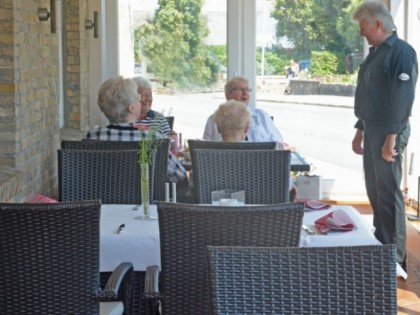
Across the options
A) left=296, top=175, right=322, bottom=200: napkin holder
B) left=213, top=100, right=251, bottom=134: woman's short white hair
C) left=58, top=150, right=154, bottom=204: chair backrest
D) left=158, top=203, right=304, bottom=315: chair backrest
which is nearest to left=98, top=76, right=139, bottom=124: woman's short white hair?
left=213, top=100, right=251, bottom=134: woman's short white hair

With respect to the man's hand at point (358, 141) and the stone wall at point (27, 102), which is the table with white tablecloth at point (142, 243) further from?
the man's hand at point (358, 141)

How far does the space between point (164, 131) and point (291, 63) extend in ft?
9.03

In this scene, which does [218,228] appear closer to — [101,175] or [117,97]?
[101,175]

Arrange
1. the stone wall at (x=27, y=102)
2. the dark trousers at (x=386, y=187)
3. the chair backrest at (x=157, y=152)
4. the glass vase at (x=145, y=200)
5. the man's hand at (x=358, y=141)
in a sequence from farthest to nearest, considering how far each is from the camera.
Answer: the man's hand at (x=358, y=141), the dark trousers at (x=386, y=187), the stone wall at (x=27, y=102), the chair backrest at (x=157, y=152), the glass vase at (x=145, y=200)

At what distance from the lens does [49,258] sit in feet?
10.5

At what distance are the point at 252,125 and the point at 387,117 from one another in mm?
1165

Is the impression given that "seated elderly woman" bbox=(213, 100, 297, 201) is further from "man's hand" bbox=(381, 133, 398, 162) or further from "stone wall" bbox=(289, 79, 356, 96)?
"stone wall" bbox=(289, 79, 356, 96)

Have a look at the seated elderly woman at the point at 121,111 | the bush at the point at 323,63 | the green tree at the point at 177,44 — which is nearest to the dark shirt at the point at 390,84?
the seated elderly woman at the point at 121,111

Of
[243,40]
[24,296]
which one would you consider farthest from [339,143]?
[24,296]

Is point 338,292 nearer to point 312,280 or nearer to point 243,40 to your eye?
point 312,280

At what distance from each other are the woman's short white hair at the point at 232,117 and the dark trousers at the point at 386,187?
1.24 meters

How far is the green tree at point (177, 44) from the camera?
28.8 ft

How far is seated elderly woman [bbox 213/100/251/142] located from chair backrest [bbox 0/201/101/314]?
78.5 inches

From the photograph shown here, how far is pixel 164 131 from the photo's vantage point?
254 inches
